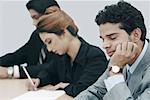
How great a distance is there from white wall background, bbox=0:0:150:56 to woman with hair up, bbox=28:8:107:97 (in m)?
1.44

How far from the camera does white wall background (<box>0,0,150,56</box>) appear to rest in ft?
12.7

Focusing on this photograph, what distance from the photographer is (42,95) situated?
219 centimetres

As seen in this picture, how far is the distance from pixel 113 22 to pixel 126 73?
0.85 feet

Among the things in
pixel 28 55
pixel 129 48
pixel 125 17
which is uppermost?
pixel 125 17

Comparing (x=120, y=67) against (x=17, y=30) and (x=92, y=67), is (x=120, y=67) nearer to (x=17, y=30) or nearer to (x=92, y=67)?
(x=92, y=67)

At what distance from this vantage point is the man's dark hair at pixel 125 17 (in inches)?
66.6

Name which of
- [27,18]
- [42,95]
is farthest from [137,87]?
[27,18]

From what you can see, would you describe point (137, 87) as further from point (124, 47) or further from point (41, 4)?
point (41, 4)

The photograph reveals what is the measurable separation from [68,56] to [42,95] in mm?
389

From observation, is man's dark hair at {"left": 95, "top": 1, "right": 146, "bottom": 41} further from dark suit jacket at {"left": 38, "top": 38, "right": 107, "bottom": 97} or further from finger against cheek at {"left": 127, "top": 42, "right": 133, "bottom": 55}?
dark suit jacket at {"left": 38, "top": 38, "right": 107, "bottom": 97}

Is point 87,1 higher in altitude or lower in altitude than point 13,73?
higher

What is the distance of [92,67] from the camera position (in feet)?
7.60

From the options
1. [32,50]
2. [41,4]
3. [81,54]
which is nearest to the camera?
[81,54]

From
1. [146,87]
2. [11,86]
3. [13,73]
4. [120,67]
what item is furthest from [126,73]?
[13,73]
